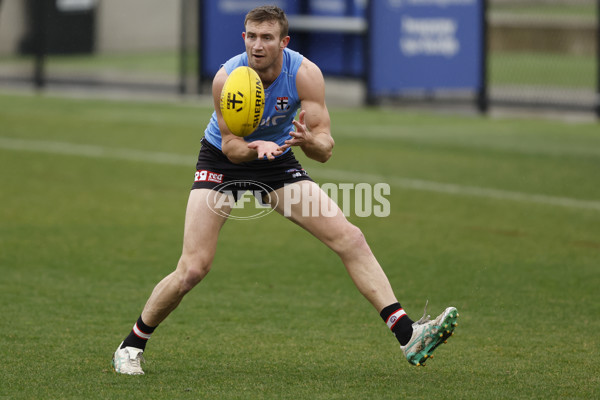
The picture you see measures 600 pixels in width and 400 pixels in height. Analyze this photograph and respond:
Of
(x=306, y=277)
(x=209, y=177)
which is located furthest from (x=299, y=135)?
(x=306, y=277)

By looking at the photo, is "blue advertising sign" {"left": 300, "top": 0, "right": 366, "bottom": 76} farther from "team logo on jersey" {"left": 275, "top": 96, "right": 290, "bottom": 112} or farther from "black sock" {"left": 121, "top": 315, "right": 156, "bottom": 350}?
"black sock" {"left": 121, "top": 315, "right": 156, "bottom": 350}

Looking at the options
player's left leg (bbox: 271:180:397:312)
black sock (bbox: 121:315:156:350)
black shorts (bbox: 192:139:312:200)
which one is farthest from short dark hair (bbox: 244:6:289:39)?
black sock (bbox: 121:315:156:350)

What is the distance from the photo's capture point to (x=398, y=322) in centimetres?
603

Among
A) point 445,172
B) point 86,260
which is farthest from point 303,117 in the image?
point 445,172

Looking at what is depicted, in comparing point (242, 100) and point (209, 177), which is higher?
point (242, 100)

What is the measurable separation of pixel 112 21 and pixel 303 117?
2306 cm

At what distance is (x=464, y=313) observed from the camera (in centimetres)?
779

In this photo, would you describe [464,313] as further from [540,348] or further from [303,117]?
[303,117]

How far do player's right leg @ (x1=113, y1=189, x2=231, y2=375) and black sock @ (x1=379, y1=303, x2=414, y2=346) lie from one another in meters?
1.11

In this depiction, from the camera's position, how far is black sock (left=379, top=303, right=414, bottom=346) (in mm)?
5977

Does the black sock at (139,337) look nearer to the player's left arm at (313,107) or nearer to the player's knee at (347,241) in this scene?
the player's knee at (347,241)

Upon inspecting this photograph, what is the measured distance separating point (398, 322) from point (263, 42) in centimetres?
182

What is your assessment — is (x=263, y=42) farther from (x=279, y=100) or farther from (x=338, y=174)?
(x=338, y=174)

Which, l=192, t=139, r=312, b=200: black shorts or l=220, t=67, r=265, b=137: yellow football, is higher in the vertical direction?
l=220, t=67, r=265, b=137: yellow football
